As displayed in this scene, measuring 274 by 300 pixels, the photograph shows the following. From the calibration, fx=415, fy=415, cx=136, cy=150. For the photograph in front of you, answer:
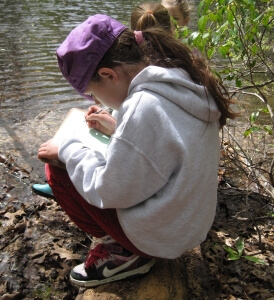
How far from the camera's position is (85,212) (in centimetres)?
204

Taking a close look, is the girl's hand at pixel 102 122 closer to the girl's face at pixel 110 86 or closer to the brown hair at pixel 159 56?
the girl's face at pixel 110 86

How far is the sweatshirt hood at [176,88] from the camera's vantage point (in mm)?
1631

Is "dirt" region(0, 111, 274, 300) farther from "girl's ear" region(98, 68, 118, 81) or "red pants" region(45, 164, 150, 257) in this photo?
"girl's ear" region(98, 68, 118, 81)

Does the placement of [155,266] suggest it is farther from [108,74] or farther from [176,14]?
[176,14]

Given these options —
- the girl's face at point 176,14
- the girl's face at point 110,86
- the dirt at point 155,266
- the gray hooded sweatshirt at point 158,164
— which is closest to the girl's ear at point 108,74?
the girl's face at point 110,86

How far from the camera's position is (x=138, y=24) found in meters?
2.73

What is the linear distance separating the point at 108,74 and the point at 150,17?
1.14 metres

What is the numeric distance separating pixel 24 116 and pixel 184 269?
3.16 meters

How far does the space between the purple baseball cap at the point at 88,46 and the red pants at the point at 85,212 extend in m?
0.51

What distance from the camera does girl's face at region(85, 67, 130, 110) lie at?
1773 millimetres

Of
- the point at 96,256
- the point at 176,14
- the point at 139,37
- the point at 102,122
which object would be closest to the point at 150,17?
the point at 102,122

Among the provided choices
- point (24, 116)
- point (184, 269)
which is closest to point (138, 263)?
point (184, 269)

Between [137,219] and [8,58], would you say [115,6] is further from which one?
[137,219]

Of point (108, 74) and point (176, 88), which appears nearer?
point (176, 88)
